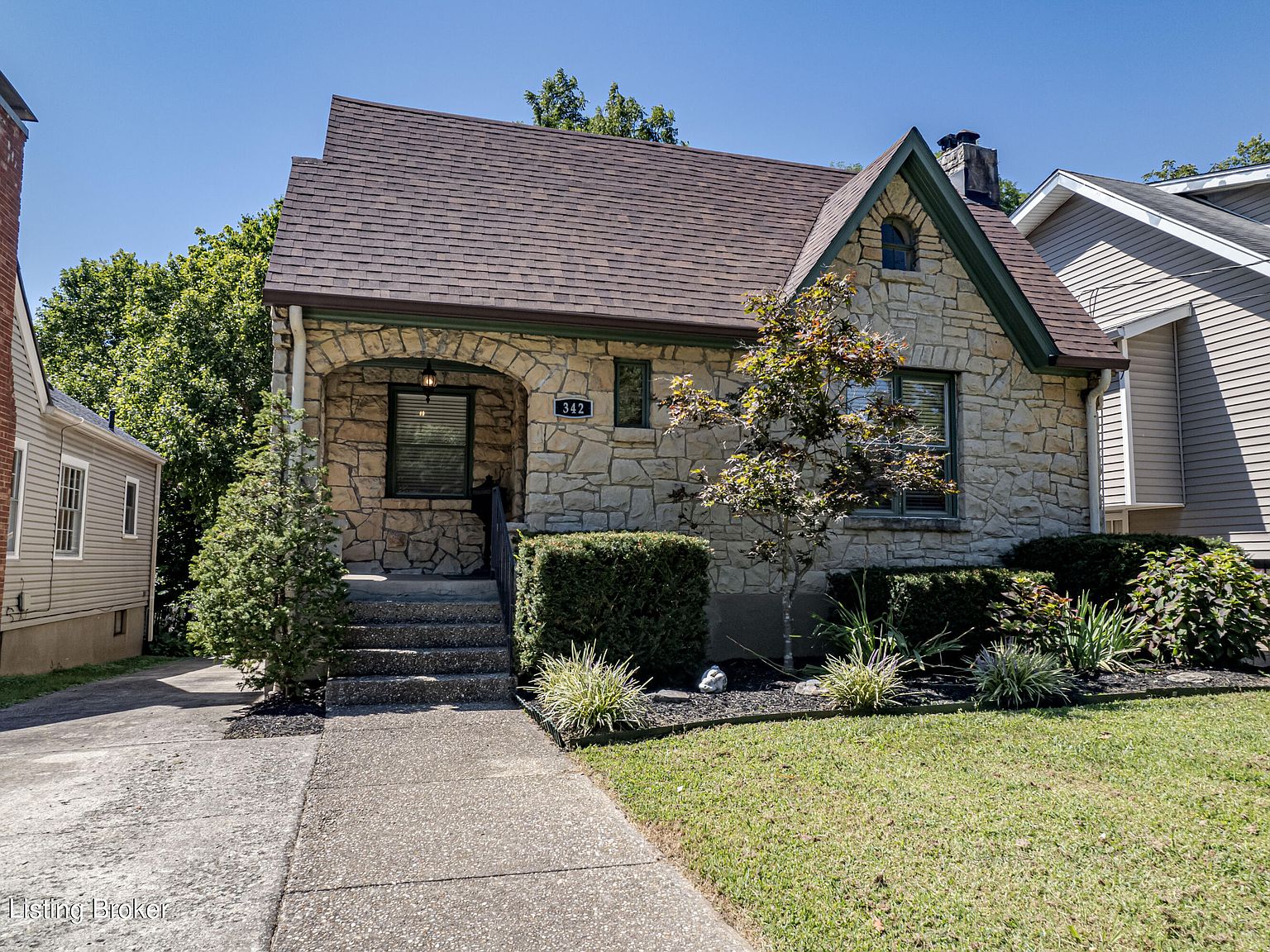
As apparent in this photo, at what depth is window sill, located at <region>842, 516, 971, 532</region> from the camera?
962 cm

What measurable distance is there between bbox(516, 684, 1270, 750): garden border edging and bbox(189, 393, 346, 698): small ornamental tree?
6.04 feet

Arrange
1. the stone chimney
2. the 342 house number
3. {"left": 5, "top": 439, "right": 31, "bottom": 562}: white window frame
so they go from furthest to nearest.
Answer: the stone chimney
{"left": 5, "top": 439, "right": 31, "bottom": 562}: white window frame
the 342 house number

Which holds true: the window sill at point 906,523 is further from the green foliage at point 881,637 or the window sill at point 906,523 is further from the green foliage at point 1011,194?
the green foliage at point 1011,194

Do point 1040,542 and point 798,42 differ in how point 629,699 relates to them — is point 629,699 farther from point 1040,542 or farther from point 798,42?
point 798,42

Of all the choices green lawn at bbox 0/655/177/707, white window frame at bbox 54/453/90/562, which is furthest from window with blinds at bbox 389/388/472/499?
white window frame at bbox 54/453/90/562

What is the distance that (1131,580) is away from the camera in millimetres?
8586

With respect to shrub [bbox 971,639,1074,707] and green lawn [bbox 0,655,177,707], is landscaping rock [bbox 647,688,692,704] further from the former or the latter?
green lawn [bbox 0,655,177,707]

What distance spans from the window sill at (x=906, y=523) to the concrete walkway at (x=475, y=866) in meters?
5.20

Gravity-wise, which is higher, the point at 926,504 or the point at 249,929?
the point at 926,504

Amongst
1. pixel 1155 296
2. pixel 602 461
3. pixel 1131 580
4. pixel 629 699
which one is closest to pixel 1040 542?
pixel 1131 580

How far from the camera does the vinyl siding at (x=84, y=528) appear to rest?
1107 cm

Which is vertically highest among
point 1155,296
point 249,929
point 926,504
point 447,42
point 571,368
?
point 447,42

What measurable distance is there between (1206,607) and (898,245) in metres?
5.22

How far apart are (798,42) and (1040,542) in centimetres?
742
